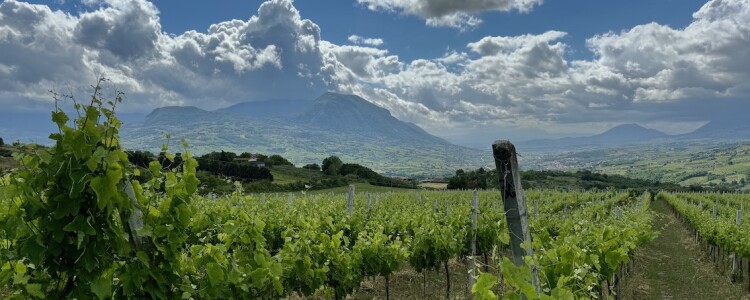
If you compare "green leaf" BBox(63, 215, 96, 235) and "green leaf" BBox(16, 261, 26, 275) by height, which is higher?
"green leaf" BBox(63, 215, 96, 235)

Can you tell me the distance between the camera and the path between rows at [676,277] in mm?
11781

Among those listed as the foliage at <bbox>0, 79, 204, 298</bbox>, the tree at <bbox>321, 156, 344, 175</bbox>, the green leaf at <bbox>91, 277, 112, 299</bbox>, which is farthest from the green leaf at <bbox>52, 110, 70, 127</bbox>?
the tree at <bbox>321, 156, 344, 175</bbox>

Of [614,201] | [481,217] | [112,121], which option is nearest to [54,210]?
[112,121]

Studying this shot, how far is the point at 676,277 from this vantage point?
1408cm

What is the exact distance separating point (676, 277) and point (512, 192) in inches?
550

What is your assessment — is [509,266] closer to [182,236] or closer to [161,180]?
[182,236]

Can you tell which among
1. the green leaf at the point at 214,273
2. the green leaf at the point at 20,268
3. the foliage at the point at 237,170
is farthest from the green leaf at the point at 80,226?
the foliage at the point at 237,170

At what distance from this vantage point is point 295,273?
6.30 m

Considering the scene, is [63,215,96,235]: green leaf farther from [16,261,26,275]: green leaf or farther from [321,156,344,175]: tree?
[321,156,344,175]: tree

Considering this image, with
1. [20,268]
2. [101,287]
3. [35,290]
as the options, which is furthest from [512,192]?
[20,268]

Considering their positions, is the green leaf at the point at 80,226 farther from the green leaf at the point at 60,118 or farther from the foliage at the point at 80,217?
the green leaf at the point at 60,118

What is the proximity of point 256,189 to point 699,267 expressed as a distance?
162 feet

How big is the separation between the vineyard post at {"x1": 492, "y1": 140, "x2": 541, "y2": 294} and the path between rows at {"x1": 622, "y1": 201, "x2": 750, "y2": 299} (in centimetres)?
976

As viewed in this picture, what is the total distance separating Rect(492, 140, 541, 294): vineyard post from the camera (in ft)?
10.4
